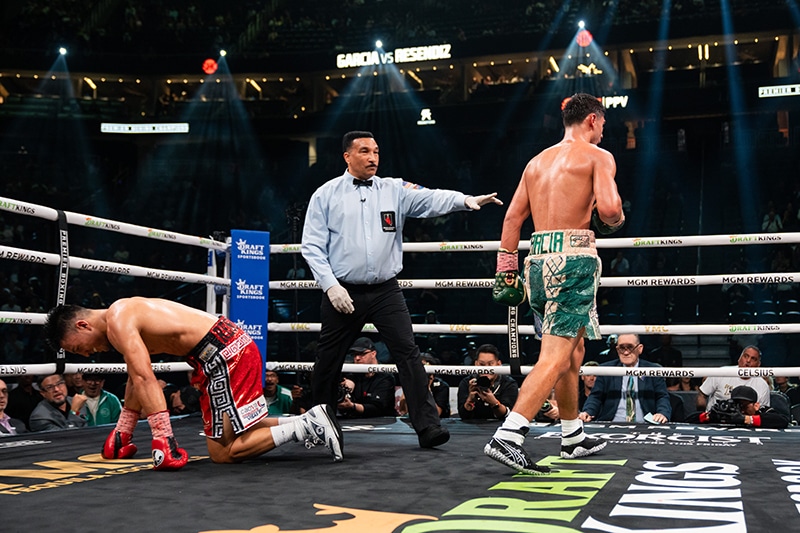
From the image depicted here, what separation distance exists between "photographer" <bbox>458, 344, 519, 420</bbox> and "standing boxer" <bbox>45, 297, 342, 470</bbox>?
57.7 inches

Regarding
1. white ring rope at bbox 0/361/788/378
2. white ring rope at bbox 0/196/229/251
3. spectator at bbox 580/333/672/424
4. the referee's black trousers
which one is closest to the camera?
the referee's black trousers

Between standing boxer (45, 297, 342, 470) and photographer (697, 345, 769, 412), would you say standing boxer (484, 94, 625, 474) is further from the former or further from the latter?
photographer (697, 345, 769, 412)

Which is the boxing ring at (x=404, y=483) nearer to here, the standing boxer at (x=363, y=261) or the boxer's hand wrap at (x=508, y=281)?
the standing boxer at (x=363, y=261)

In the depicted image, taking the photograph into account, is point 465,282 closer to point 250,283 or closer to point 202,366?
point 250,283

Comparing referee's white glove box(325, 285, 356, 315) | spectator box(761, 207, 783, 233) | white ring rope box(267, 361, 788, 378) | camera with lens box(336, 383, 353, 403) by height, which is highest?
spectator box(761, 207, 783, 233)

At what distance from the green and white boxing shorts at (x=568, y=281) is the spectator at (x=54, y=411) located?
8.73ft

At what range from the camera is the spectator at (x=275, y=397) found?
506 cm

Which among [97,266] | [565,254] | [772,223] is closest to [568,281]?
[565,254]

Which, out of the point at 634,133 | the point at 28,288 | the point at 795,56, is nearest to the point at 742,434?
the point at 28,288

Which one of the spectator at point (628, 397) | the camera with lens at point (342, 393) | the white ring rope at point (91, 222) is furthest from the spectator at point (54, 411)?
the spectator at point (628, 397)

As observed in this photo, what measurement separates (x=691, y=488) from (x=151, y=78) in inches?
889

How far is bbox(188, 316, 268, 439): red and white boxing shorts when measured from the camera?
9.56 feet

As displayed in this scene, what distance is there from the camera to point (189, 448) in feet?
10.9

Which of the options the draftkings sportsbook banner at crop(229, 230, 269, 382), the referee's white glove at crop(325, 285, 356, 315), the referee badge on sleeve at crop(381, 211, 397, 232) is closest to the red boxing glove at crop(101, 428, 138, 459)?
the referee's white glove at crop(325, 285, 356, 315)
